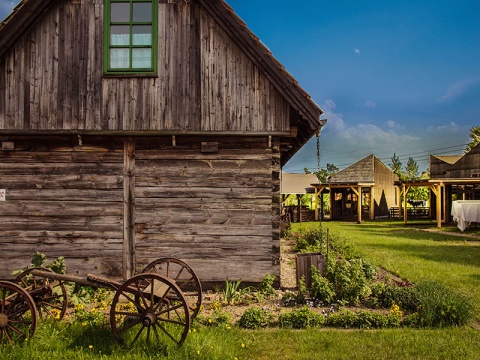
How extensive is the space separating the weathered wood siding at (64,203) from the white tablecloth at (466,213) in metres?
20.3

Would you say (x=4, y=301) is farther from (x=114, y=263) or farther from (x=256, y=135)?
(x=256, y=135)

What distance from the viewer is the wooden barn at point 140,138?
888cm

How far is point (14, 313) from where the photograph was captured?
5.64 m

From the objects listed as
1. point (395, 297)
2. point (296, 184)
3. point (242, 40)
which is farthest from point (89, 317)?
point (296, 184)

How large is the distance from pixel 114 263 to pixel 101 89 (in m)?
3.83

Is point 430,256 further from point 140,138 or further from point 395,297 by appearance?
point 140,138

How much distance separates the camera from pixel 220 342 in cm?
573

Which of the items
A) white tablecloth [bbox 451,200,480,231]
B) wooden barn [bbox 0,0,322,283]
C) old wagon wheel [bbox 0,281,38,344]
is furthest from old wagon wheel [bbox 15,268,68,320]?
white tablecloth [bbox 451,200,480,231]

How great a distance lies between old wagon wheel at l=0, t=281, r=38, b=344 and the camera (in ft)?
18.2

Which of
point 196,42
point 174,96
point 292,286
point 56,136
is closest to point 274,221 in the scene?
point 292,286

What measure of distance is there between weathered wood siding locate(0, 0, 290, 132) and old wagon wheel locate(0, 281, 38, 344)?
13.6ft

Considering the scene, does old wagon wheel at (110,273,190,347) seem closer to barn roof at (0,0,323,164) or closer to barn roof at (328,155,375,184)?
barn roof at (0,0,323,164)

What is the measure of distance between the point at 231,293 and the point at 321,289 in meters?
1.78

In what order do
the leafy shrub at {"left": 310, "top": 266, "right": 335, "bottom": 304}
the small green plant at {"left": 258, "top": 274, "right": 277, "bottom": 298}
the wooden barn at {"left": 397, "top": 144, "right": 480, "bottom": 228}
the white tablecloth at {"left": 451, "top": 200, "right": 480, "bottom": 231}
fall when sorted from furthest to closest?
the wooden barn at {"left": 397, "top": 144, "right": 480, "bottom": 228}
the white tablecloth at {"left": 451, "top": 200, "right": 480, "bottom": 231}
the small green plant at {"left": 258, "top": 274, "right": 277, "bottom": 298}
the leafy shrub at {"left": 310, "top": 266, "right": 335, "bottom": 304}
